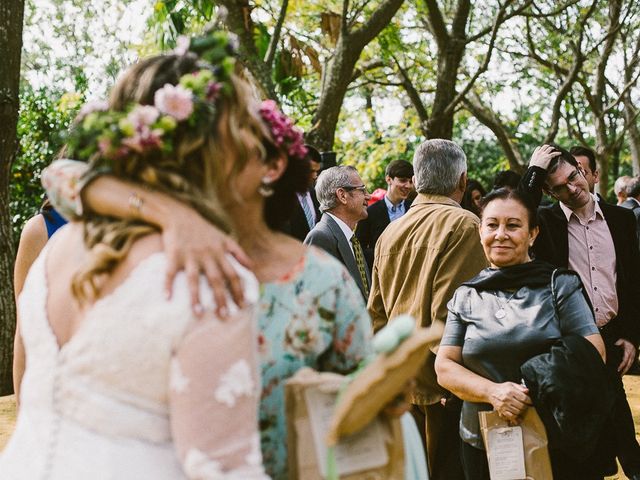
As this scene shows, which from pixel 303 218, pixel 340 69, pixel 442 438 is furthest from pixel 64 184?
pixel 340 69

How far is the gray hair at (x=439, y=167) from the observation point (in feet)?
16.3

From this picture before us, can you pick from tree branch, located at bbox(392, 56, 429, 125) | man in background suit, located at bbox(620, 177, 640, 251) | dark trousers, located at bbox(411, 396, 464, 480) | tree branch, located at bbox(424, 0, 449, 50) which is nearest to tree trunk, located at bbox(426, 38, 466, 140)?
tree branch, located at bbox(424, 0, 449, 50)

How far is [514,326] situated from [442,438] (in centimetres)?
128

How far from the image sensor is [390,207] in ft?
29.1

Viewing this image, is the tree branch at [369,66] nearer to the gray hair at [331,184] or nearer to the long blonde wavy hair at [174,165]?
the gray hair at [331,184]

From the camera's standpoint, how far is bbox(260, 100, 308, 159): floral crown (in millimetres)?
1966

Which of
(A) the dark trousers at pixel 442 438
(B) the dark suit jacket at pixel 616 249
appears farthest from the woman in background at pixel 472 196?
(A) the dark trousers at pixel 442 438

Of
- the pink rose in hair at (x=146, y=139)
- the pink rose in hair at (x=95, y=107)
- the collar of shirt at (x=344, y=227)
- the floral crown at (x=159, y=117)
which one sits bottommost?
the pink rose in hair at (x=146, y=139)

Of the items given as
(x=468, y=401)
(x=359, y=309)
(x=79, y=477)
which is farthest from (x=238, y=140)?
(x=468, y=401)

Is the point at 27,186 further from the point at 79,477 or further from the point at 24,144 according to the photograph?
the point at 79,477

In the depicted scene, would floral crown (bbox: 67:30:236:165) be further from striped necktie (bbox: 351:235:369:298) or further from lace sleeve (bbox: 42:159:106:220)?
striped necktie (bbox: 351:235:369:298)

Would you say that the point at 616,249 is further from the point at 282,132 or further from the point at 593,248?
the point at 282,132

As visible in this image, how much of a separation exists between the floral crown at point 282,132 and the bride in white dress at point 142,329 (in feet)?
0.76

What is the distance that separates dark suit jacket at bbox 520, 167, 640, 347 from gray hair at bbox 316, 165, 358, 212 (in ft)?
4.59
